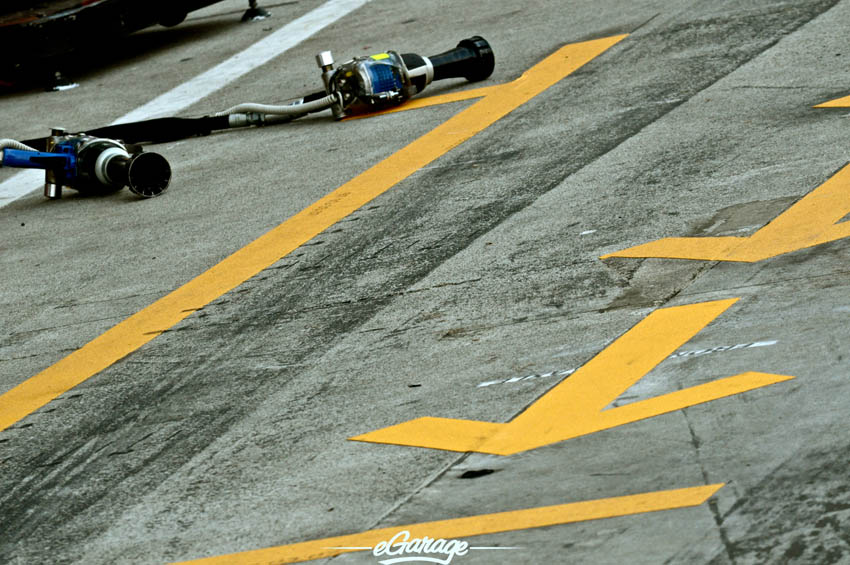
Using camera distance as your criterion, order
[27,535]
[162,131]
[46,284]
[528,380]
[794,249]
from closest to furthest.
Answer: [27,535]
[528,380]
[794,249]
[46,284]
[162,131]

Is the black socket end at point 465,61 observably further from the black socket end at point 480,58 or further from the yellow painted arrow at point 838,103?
Answer: the yellow painted arrow at point 838,103

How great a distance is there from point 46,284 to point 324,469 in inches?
123

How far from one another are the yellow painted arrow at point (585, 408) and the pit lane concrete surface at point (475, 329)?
11mm

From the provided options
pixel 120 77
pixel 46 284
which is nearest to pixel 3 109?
pixel 120 77

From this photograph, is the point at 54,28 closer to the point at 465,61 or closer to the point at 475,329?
the point at 465,61

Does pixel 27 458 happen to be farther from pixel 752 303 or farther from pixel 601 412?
pixel 752 303

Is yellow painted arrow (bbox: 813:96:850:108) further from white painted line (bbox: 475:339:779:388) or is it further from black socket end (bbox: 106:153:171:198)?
black socket end (bbox: 106:153:171:198)

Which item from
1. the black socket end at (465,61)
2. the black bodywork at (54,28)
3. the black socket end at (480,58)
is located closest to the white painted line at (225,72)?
the black bodywork at (54,28)

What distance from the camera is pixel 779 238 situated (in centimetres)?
500

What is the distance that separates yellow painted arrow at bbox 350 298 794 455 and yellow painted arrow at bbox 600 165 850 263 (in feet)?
2.49

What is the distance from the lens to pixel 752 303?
4430 mm

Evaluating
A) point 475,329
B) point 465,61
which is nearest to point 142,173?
point 465,61

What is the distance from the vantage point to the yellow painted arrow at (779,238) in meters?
4.91

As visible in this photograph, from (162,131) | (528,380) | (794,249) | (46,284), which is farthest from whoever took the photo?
(162,131)
